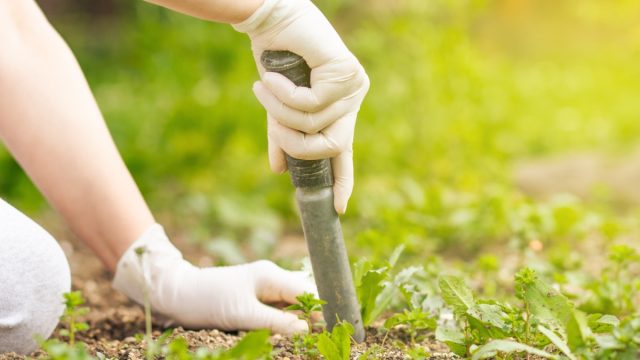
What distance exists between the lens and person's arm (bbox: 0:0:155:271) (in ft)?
5.63

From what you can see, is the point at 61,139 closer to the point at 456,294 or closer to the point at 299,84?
the point at 299,84

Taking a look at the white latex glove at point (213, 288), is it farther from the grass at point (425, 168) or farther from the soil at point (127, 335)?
the grass at point (425, 168)

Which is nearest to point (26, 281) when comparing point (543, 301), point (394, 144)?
point (543, 301)

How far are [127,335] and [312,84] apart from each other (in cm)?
71

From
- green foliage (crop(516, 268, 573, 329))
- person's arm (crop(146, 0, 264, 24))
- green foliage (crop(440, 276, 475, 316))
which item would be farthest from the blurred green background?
person's arm (crop(146, 0, 264, 24))

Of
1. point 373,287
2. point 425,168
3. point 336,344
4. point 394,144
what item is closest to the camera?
point 336,344

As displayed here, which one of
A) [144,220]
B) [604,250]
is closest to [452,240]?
[604,250]

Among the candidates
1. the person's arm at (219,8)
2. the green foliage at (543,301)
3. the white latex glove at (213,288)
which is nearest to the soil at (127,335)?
the white latex glove at (213,288)

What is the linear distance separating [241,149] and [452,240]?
50.1 inches

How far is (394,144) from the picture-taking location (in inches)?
145

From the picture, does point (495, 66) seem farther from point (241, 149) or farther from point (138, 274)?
point (138, 274)

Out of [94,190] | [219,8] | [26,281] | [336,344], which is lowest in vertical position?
[336,344]

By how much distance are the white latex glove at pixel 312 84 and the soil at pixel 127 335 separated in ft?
1.18

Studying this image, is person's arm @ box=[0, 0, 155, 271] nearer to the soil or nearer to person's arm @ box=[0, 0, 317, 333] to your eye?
person's arm @ box=[0, 0, 317, 333]
